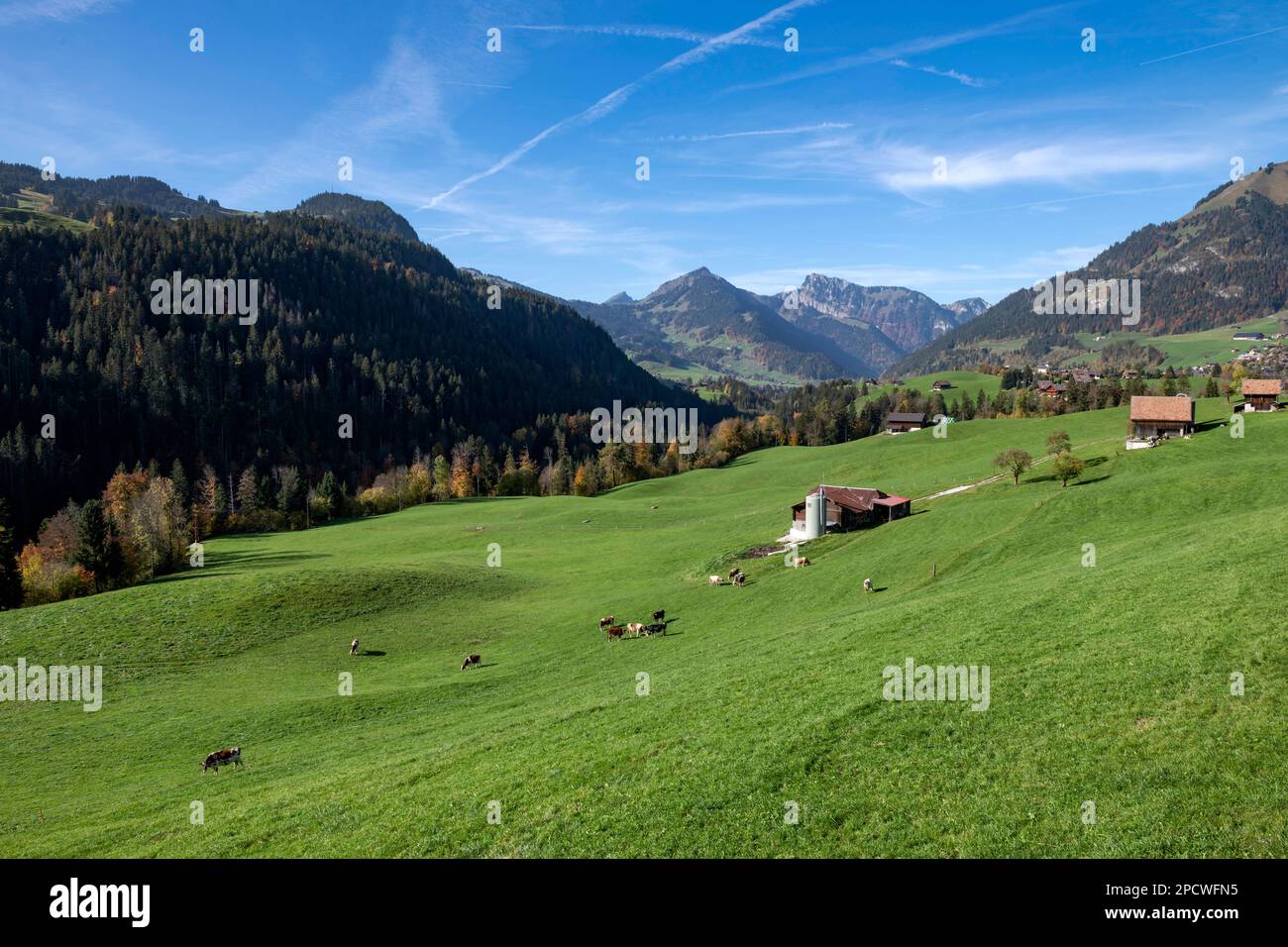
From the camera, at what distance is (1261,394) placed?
106438 mm

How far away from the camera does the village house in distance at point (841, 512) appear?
228ft

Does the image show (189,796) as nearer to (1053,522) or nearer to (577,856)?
(577,856)

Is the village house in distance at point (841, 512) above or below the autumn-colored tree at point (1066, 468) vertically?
below

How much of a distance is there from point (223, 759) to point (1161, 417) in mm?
111781

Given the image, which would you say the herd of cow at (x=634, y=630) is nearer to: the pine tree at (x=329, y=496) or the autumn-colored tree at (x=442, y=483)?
the pine tree at (x=329, y=496)

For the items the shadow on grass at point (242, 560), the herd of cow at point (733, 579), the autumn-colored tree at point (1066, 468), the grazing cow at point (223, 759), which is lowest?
the shadow on grass at point (242, 560)

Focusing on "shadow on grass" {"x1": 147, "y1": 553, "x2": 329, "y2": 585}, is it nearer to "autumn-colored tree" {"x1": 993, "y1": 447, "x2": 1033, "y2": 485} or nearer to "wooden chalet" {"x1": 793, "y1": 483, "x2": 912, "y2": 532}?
"wooden chalet" {"x1": 793, "y1": 483, "x2": 912, "y2": 532}

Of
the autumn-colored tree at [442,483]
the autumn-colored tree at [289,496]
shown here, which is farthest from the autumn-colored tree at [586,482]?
the autumn-colored tree at [289,496]

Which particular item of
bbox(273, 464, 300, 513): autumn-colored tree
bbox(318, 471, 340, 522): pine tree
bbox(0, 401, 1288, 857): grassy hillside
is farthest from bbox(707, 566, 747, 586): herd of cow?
bbox(273, 464, 300, 513): autumn-colored tree

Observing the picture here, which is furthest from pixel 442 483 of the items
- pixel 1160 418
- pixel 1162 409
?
pixel 1162 409

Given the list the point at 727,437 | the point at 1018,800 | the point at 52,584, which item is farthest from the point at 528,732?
the point at 727,437

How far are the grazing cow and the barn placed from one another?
464 feet

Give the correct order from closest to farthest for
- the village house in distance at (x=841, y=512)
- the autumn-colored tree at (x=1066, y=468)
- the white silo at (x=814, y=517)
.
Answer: the autumn-colored tree at (x=1066, y=468) < the white silo at (x=814, y=517) < the village house in distance at (x=841, y=512)

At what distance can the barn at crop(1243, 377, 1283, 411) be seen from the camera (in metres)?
106
